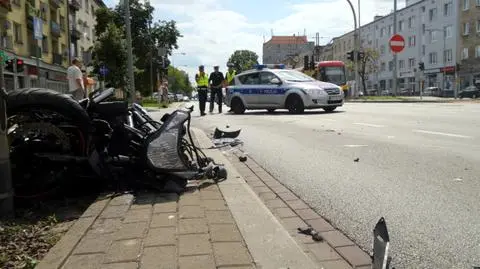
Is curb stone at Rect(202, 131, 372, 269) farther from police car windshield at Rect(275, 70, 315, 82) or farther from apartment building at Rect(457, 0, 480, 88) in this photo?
apartment building at Rect(457, 0, 480, 88)

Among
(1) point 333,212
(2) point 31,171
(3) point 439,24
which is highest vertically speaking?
(3) point 439,24

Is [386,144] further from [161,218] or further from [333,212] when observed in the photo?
[161,218]

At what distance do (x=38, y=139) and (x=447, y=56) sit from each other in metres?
68.4

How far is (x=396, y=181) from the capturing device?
5.84 m

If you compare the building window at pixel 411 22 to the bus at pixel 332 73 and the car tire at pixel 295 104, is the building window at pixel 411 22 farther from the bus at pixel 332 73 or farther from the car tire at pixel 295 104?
the car tire at pixel 295 104

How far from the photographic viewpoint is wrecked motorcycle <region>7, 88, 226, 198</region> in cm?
458

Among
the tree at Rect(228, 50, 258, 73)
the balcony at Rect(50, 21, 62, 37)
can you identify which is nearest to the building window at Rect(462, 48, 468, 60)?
the balcony at Rect(50, 21, 62, 37)

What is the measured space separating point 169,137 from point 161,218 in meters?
1.10

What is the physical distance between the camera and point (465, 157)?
7.35 metres

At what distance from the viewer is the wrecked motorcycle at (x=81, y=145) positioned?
458 cm

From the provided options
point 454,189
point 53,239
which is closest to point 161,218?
point 53,239

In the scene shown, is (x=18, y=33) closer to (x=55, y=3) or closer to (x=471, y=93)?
(x=55, y=3)

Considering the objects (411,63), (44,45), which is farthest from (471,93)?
(44,45)

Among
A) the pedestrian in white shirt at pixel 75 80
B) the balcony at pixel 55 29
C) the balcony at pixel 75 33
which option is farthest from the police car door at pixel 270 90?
the balcony at pixel 75 33
